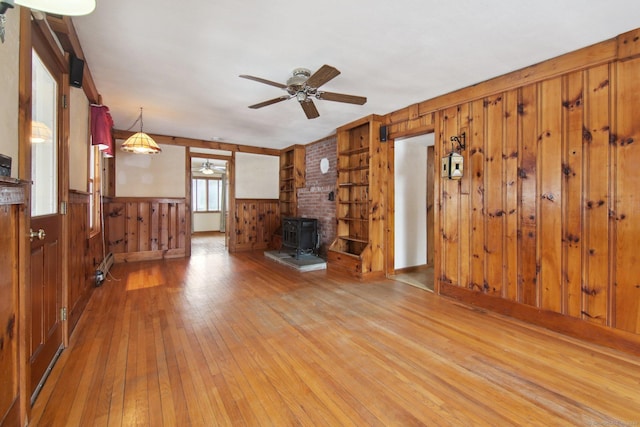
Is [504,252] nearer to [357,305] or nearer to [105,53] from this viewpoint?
[357,305]

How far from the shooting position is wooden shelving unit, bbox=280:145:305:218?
21.5ft

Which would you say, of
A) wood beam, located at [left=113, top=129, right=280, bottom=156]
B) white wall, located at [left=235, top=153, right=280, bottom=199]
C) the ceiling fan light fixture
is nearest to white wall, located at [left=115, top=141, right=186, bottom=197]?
wood beam, located at [left=113, top=129, right=280, bottom=156]

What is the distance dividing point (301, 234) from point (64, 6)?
4.63 metres

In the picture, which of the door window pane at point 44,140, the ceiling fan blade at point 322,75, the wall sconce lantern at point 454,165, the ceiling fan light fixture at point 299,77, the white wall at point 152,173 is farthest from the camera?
the white wall at point 152,173

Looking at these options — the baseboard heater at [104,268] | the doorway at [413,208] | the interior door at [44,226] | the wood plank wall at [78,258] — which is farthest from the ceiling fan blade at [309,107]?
the baseboard heater at [104,268]

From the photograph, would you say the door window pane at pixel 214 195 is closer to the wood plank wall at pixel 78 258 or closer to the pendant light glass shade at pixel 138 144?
the pendant light glass shade at pixel 138 144

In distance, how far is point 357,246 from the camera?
16.1 feet

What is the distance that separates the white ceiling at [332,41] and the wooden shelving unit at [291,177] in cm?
300

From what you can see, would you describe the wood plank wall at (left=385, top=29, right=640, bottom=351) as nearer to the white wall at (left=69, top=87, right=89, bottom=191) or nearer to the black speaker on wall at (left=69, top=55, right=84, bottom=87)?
the black speaker on wall at (left=69, top=55, right=84, bottom=87)

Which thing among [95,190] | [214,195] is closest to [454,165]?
[95,190]

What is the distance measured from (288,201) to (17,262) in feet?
18.9

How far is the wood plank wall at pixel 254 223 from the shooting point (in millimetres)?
6723

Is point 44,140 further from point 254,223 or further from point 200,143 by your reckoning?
point 254,223

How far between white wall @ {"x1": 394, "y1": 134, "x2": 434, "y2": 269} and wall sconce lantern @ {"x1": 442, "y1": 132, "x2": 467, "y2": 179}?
1165 mm
